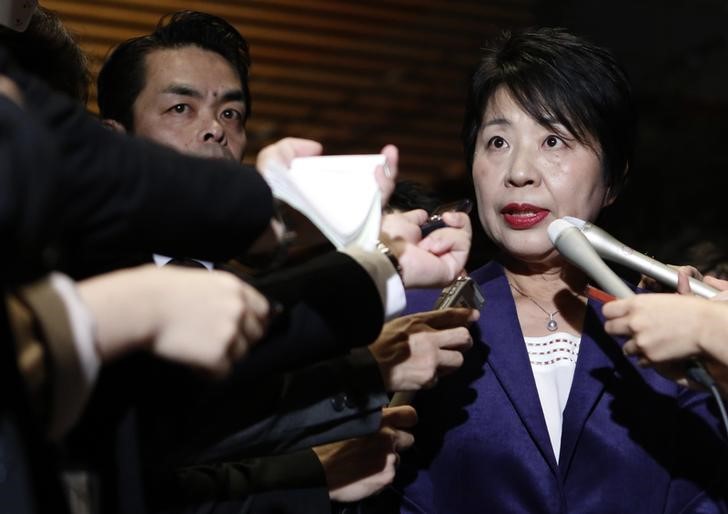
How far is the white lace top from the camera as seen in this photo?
203cm

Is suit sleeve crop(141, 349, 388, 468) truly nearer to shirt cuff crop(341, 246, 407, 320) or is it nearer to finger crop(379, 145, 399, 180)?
shirt cuff crop(341, 246, 407, 320)

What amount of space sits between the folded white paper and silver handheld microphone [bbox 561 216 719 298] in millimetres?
393

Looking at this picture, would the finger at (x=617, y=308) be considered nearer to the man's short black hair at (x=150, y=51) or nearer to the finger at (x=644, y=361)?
the finger at (x=644, y=361)

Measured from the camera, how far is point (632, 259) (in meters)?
1.75

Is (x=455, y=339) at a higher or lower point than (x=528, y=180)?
lower

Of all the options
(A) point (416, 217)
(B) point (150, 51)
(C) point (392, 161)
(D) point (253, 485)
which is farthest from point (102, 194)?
(B) point (150, 51)

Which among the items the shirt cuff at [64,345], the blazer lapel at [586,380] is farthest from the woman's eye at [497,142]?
the shirt cuff at [64,345]

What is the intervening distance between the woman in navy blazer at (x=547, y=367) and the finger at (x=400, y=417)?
0.33 feet

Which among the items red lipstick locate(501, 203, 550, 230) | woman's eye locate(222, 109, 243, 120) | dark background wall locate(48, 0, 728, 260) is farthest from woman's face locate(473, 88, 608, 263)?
dark background wall locate(48, 0, 728, 260)

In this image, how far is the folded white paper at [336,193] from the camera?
1.55 m

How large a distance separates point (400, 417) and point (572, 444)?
0.98ft

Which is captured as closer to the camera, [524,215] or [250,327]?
[250,327]

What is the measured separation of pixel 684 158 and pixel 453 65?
1.05 m

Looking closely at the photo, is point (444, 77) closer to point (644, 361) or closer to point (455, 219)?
point (455, 219)
